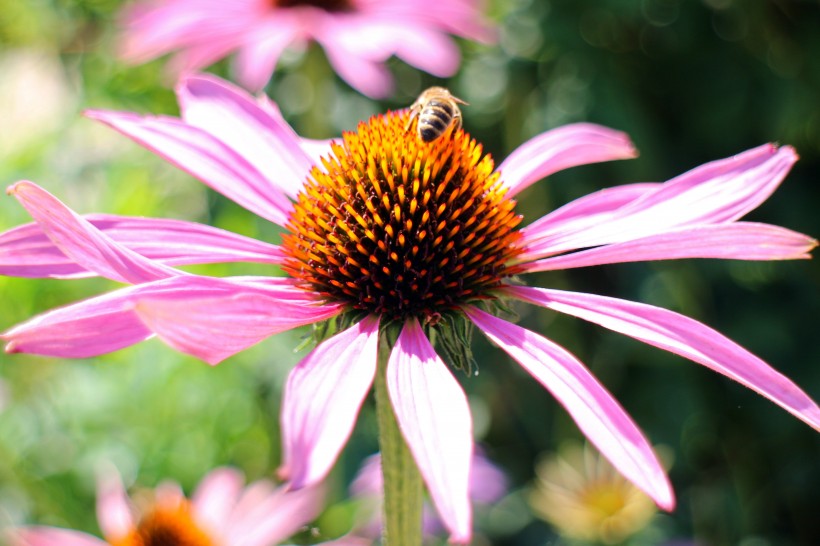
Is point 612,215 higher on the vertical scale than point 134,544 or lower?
higher

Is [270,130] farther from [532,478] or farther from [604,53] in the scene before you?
[532,478]

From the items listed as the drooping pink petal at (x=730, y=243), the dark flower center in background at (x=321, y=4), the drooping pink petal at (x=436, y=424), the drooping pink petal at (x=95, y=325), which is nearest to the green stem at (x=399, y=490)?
the drooping pink petal at (x=436, y=424)

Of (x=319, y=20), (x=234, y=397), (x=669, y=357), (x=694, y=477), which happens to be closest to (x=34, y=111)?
(x=319, y=20)

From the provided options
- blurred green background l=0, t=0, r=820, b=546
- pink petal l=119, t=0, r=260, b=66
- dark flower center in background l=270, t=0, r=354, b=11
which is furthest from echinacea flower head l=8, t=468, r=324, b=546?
dark flower center in background l=270, t=0, r=354, b=11

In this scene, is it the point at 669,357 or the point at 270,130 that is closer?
the point at 270,130

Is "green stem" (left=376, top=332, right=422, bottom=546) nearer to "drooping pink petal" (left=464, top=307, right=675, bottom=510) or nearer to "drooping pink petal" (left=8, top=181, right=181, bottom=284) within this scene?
"drooping pink petal" (left=464, top=307, right=675, bottom=510)

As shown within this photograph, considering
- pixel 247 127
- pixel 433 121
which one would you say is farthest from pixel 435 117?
pixel 247 127

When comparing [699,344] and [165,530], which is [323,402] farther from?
[165,530]
